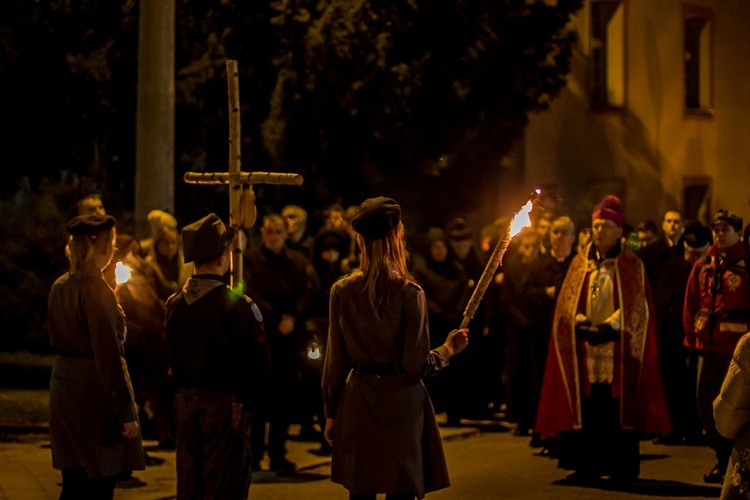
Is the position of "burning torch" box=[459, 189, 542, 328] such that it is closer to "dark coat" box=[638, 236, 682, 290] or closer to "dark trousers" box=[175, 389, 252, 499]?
"dark trousers" box=[175, 389, 252, 499]

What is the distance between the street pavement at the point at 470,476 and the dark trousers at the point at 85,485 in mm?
2675

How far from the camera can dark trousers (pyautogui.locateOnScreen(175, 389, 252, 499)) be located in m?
7.59

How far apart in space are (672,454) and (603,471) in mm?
1721

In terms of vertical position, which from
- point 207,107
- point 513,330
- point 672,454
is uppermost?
point 207,107

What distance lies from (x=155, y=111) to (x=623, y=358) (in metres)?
5.08

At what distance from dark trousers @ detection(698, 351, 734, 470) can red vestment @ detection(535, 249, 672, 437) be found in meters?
0.39

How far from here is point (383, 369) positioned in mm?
7551

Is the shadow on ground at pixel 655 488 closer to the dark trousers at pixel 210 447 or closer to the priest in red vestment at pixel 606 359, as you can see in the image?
the priest in red vestment at pixel 606 359

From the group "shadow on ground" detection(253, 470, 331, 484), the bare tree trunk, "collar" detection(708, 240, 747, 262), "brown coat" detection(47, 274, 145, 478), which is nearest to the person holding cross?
"brown coat" detection(47, 274, 145, 478)

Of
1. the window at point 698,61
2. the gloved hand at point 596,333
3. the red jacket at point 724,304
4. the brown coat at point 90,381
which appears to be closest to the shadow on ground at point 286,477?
the gloved hand at point 596,333

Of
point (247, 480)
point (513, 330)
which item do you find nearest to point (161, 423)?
point (513, 330)

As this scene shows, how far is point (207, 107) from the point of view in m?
17.2

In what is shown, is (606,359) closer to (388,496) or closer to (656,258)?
(656,258)

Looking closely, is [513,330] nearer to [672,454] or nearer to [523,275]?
[523,275]
